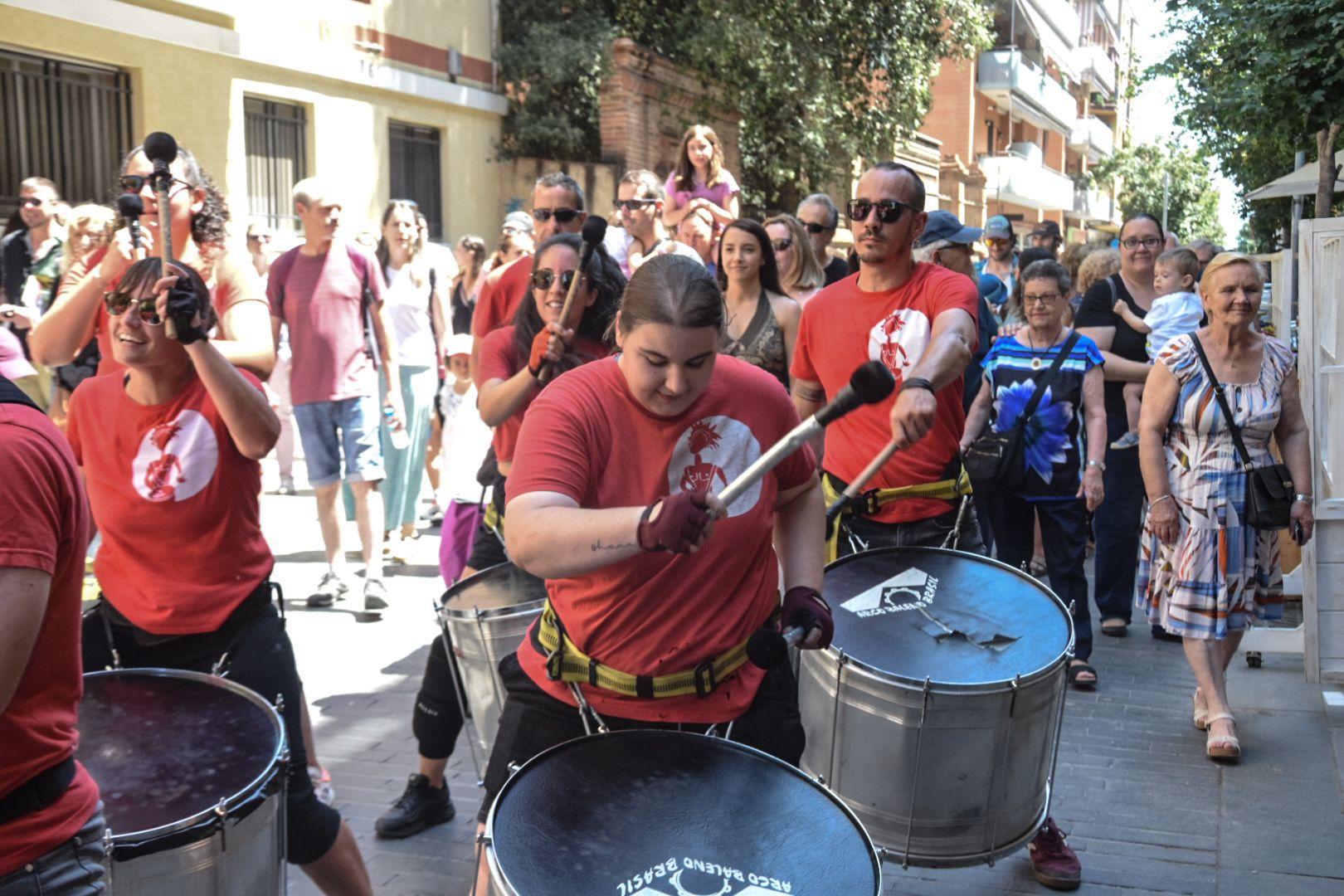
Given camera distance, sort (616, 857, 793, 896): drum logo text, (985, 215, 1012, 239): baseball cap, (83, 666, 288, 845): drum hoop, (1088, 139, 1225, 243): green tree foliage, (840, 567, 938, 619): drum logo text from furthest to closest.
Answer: (1088, 139, 1225, 243): green tree foliage
(985, 215, 1012, 239): baseball cap
(840, 567, 938, 619): drum logo text
(83, 666, 288, 845): drum hoop
(616, 857, 793, 896): drum logo text

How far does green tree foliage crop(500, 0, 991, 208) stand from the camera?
17562 mm

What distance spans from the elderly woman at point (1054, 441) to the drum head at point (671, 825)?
427 centimetres

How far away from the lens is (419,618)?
24.0ft

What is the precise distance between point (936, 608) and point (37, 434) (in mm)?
2277

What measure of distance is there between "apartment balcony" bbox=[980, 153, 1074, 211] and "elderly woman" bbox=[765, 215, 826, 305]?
33696 millimetres

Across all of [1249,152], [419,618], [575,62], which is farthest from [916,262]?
[1249,152]

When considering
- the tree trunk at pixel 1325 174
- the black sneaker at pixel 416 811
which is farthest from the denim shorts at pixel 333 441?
the tree trunk at pixel 1325 174

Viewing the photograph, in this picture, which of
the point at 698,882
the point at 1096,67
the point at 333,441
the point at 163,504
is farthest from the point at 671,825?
the point at 1096,67

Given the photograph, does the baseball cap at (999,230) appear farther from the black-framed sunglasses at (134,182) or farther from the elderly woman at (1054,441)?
the black-framed sunglasses at (134,182)

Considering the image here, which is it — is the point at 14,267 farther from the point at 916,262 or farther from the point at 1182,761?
the point at 1182,761

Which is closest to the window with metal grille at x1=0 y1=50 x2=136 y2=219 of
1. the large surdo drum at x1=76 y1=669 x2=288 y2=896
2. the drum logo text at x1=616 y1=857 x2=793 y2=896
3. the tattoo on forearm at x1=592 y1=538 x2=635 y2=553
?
the large surdo drum at x1=76 y1=669 x2=288 y2=896

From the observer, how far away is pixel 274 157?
14.3m

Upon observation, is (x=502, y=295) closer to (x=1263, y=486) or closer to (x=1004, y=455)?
(x=1004, y=455)

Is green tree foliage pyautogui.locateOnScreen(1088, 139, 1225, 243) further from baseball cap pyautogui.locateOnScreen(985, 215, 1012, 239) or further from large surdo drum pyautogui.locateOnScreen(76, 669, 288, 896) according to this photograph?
large surdo drum pyautogui.locateOnScreen(76, 669, 288, 896)
